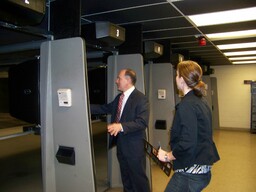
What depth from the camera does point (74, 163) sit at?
234 cm

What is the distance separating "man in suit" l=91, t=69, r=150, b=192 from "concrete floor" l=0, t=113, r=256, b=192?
2.77 feet

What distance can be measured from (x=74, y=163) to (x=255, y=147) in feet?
19.3

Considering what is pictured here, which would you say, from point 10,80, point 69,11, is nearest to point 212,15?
point 69,11

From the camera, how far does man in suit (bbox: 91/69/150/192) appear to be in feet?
8.96

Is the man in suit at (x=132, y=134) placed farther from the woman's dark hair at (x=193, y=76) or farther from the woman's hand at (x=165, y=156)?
the woman's dark hair at (x=193, y=76)

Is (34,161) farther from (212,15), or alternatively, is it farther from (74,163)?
(212,15)

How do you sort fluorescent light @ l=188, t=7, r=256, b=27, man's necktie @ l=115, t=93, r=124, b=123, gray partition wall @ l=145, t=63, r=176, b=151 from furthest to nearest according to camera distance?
1. gray partition wall @ l=145, t=63, r=176, b=151
2. fluorescent light @ l=188, t=7, r=256, b=27
3. man's necktie @ l=115, t=93, r=124, b=123

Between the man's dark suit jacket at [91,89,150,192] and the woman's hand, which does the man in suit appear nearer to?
the man's dark suit jacket at [91,89,150,192]

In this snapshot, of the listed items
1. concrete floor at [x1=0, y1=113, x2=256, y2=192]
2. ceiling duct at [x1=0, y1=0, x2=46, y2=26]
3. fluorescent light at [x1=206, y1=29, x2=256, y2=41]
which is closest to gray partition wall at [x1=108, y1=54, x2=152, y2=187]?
concrete floor at [x1=0, y1=113, x2=256, y2=192]

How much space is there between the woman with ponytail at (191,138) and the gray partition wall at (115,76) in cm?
156

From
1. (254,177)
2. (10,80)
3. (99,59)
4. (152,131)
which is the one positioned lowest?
(254,177)

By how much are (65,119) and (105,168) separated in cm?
264

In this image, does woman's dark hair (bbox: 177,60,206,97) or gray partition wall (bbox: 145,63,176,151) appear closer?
woman's dark hair (bbox: 177,60,206,97)

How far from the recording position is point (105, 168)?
15.5 feet
